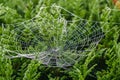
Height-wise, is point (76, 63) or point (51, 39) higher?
point (51, 39)

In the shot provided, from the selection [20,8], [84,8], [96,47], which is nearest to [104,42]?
[96,47]

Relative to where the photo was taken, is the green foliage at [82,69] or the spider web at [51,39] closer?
the green foliage at [82,69]

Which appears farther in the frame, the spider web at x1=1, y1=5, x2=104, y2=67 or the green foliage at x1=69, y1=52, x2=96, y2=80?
the spider web at x1=1, y1=5, x2=104, y2=67

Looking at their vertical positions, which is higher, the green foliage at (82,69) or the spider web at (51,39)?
the spider web at (51,39)

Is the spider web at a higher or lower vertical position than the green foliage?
higher

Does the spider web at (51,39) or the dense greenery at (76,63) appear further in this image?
the spider web at (51,39)

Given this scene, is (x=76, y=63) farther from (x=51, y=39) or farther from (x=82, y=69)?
(x=51, y=39)

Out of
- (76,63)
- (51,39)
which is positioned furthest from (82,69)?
(51,39)

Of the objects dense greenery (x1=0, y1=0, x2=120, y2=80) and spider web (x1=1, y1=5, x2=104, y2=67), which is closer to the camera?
dense greenery (x1=0, y1=0, x2=120, y2=80)

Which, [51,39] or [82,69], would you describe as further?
[51,39]
